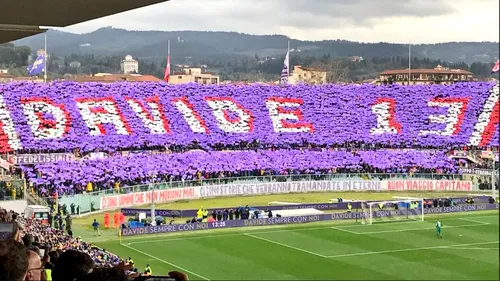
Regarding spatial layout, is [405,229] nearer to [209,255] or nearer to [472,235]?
[472,235]

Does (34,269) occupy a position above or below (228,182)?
above

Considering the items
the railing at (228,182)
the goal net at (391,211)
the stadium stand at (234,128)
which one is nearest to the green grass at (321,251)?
the goal net at (391,211)

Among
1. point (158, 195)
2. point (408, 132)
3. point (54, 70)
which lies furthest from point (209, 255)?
point (54, 70)

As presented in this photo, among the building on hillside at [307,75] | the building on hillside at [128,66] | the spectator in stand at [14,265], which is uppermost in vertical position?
the building on hillside at [128,66]

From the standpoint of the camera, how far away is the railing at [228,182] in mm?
30156

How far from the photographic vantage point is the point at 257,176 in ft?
127

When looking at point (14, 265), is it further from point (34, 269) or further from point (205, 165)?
point (205, 165)

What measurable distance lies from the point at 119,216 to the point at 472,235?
41.8 ft

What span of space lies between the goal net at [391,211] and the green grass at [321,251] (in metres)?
0.60

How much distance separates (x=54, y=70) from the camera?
4321 inches

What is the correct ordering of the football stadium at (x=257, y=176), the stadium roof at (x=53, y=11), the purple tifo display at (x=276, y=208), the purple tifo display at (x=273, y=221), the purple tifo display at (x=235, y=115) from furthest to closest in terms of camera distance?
the purple tifo display at (x=235, y=115)
the purple tifo display at (x=276, y=208)
the purple tifo display at (x=273, y=221)
the football stadium at (x=257, y=176)
the stadium roof at (x=53, y=11)

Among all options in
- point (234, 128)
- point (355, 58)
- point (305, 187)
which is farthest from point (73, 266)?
point (355, 58)

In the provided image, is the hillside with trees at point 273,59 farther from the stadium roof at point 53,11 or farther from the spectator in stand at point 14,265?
the spectator in stand at point 14,265

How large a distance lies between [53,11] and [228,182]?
30.9 meters
